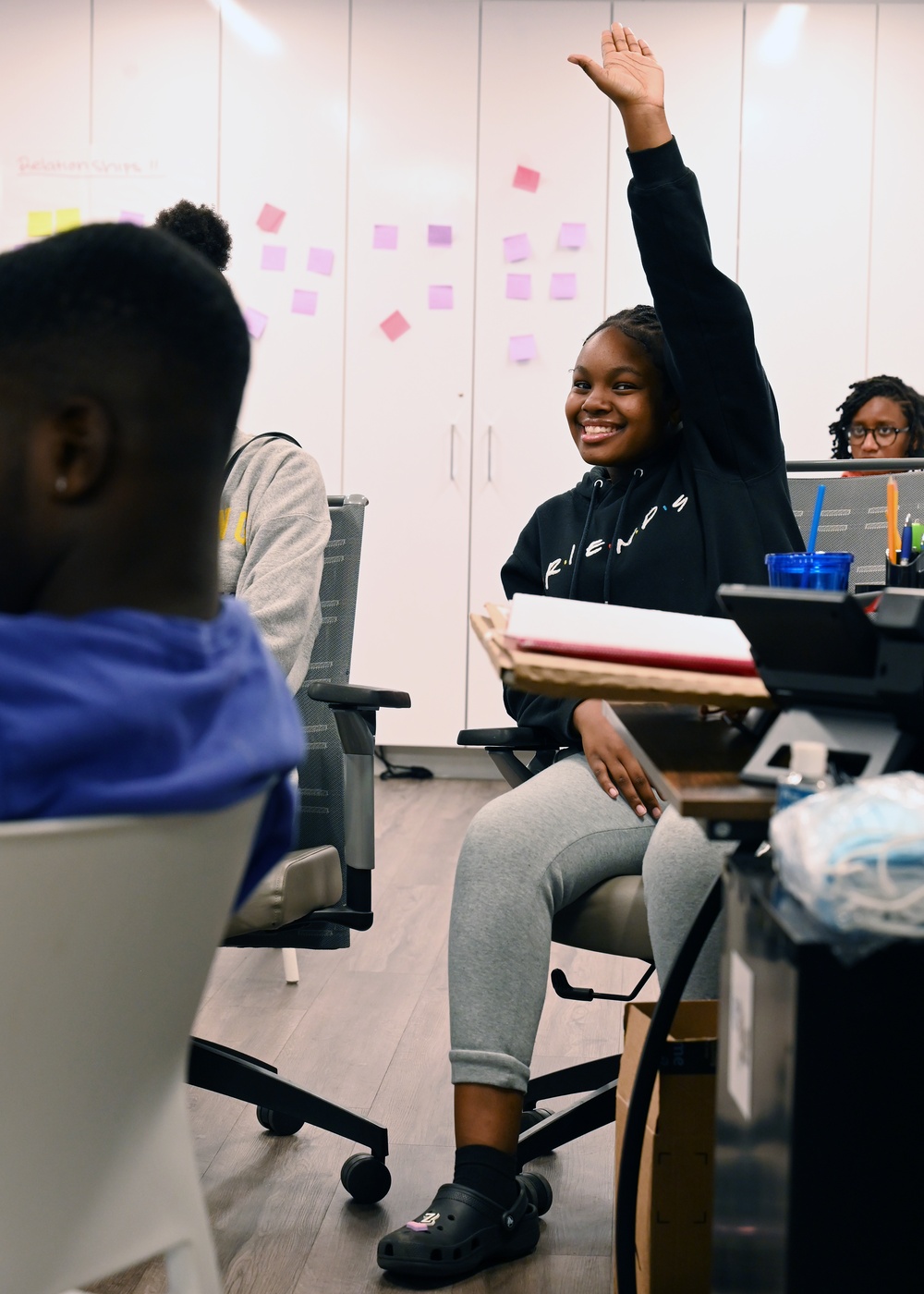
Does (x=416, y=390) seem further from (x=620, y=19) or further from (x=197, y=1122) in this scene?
(x=197, y=1122)

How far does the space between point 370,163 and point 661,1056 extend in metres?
3.57

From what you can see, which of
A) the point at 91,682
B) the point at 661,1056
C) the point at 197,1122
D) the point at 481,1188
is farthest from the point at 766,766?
the point at 197,1122

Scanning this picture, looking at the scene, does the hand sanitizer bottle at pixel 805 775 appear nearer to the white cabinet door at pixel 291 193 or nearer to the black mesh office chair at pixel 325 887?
the black mesh office chair at pixel 325 887

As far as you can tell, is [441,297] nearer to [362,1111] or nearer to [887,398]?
[887,398]

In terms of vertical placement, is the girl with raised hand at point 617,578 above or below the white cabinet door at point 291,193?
below

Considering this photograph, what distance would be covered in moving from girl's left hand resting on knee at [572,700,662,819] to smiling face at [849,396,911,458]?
2.02m

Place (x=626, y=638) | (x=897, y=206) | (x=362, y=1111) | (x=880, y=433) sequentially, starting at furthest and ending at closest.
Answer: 1. (x=897, y=206)
2. (x=880, y=433)
3. (x=362, y=1111)
4. (x=626, y=638)

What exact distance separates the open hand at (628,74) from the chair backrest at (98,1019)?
0.93 meters

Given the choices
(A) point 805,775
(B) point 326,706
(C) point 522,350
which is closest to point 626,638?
(A) point 805,775

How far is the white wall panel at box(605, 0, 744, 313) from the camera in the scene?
396 cm

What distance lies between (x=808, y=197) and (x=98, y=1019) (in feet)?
13.1

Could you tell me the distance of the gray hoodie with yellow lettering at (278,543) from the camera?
5.33ft

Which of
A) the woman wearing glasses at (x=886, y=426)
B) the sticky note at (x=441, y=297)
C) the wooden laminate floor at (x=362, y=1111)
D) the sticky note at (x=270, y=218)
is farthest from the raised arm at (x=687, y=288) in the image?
the sticky note at (x=270, y=218)

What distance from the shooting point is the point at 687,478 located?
5.29ft
